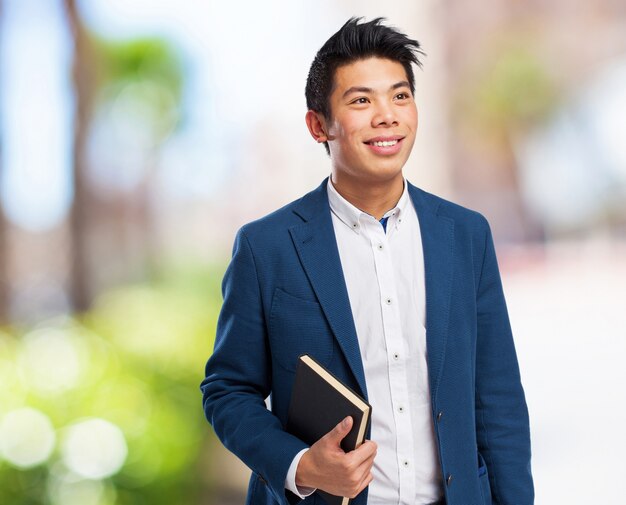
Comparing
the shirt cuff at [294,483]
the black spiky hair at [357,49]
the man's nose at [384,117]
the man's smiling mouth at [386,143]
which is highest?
Answer: the black spiky hair at [357,49]

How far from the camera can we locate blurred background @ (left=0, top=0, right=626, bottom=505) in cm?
340

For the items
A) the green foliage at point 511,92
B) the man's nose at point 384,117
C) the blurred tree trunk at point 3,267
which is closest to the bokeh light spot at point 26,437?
the blurred tree trunk at point 3,267

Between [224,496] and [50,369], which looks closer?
[50,369]

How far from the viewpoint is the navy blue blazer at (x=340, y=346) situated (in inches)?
52.5

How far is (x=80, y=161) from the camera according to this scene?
4832 millimetres

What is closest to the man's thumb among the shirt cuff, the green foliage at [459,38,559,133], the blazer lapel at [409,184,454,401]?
the shirt cuff

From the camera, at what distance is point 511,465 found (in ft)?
4.74

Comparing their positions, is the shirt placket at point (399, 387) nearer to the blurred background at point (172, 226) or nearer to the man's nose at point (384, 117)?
the man's nose at point (384, 117)

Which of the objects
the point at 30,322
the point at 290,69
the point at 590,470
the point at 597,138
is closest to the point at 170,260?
the point at 30,322

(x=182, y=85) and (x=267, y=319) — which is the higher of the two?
(x=182, y=85)

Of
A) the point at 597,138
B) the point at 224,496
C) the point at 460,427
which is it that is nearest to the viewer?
the point at 460,427

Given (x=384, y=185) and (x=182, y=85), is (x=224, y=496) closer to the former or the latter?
(x=182, y=85)

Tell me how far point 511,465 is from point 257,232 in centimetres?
59

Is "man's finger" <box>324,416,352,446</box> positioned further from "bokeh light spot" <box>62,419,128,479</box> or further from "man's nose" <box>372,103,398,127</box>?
"bokeh light spot" <box>62,419,128,479</box>
